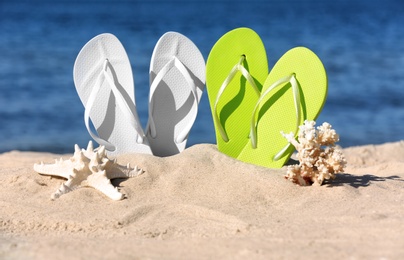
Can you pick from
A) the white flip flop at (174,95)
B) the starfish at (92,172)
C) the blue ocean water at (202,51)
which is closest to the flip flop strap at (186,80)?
the white flip flop at (174,95)

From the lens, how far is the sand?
210 cm

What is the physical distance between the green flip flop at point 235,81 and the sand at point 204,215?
169 mm

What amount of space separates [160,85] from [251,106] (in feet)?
1.64

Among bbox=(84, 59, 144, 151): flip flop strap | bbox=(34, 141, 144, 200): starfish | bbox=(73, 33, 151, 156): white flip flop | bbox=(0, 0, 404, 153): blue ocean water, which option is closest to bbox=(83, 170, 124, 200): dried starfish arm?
bbox=(34, 141, 144, 200): starfish

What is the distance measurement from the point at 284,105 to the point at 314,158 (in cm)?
42

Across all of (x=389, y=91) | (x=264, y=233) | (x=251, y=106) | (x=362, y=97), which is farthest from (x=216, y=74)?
(x=389, y=91)

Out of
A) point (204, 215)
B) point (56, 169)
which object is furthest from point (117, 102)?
point (204, 215)

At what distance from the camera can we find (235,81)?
3285 mm

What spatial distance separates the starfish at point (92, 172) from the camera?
2711mm

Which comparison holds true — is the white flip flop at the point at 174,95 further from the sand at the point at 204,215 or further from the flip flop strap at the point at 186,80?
the sand at the point at 204,215

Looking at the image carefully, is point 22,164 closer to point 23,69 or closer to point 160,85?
point 160,85

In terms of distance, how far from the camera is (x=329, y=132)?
9.20 ft

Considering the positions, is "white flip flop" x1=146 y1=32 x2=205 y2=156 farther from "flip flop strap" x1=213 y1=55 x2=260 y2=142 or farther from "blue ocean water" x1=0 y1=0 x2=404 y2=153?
"blue ocean water" x1=0 y1=0 x2=404 y2=153

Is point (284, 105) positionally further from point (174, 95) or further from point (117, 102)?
point (117, 102)
